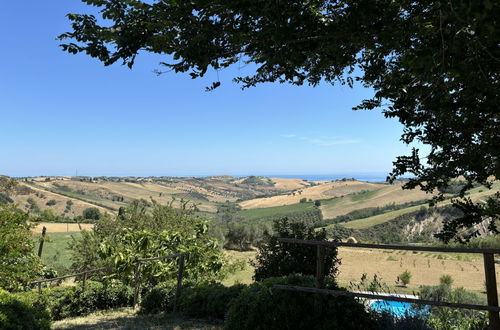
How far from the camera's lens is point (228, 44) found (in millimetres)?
3277

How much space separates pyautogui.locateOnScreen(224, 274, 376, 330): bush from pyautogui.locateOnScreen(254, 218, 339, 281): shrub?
354cm

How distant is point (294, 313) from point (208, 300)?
3309 millimetres

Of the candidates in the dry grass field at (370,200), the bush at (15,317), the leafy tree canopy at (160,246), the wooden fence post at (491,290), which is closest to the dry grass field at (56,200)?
the dry grass field at (370,200)

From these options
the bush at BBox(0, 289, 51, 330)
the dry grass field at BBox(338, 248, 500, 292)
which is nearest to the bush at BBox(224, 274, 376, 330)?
the bush at BBox(0, 289, 51, 330)

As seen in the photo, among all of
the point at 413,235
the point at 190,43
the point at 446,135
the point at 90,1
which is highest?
the point at 90,1

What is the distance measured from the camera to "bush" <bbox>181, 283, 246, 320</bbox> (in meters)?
6.88

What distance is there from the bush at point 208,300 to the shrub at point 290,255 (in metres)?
1.50

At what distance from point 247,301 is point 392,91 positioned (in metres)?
3.53

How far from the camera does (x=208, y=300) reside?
7.00m

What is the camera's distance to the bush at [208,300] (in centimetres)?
688

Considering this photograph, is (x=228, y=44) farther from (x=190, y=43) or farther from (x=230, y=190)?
(x=230, y=190)

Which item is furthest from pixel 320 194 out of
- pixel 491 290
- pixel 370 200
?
pixel 491 290

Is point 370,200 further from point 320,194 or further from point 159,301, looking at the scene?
point 159,301

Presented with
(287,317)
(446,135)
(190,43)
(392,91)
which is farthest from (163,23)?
(287,317)
